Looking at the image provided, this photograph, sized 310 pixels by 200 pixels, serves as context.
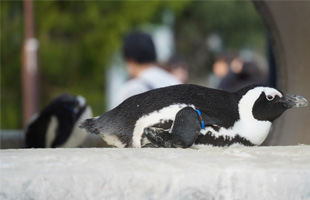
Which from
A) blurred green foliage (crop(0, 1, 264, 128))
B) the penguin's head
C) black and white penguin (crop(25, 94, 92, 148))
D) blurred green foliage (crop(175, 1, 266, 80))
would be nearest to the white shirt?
black and white penguin (crop(25, 94, 92, 148))

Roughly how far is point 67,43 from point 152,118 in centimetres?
886

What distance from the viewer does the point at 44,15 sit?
10617 mm

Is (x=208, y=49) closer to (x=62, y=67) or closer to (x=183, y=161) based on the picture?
(x=62, y=67)

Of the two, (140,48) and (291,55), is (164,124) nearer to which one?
(291,55)

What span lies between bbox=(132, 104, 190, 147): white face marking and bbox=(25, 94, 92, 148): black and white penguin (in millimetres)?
1269

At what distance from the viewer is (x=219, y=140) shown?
239 centimetres

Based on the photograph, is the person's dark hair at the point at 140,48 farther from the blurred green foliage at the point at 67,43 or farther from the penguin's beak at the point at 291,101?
the blurred green foliage at the point at 67,43

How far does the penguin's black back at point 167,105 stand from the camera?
2.40 m

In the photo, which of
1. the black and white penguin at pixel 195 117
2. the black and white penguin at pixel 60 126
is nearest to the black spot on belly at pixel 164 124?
the black and white penguin at pixel 195 117

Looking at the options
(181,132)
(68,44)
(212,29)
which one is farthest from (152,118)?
(212,29)

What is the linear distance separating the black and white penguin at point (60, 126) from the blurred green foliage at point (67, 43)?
6.42 m

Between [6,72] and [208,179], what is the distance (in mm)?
9114

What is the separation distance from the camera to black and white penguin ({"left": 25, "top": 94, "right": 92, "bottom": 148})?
3693 millimetres

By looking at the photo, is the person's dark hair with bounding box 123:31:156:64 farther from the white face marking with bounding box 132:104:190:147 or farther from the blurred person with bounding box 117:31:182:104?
the white face marking with bounding box 132:104:190:147
